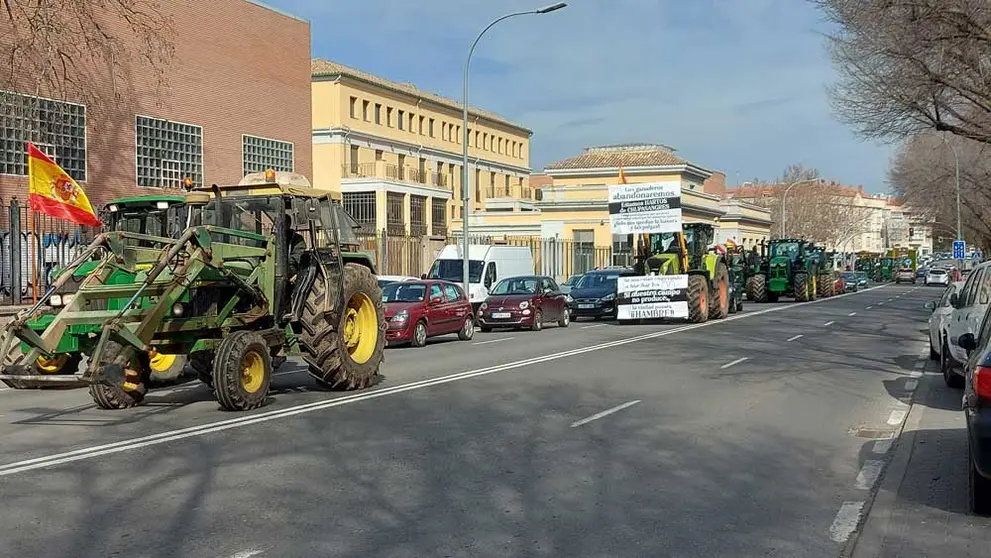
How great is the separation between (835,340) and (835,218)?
291ft

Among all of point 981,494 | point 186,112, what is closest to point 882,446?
point 981,494

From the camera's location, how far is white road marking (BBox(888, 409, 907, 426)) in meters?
11.0

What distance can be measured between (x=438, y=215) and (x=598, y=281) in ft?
113

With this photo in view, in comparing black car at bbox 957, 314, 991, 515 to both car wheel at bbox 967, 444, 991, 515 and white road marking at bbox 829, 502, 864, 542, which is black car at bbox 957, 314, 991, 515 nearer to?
car wheel at bbox 967, 444, 991, 515

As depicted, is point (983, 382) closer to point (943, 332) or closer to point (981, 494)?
point (981, 494)

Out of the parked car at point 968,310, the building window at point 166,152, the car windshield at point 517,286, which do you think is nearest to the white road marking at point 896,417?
the parked car at point 968,310

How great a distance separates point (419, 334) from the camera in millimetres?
21547

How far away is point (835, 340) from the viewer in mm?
22000

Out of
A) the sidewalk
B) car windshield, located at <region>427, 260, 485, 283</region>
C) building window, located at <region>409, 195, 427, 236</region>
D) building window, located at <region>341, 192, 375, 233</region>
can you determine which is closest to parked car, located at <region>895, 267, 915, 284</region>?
building window, located at <region>409, 195, 427, 236</region>

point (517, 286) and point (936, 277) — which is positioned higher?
point (517, 286)

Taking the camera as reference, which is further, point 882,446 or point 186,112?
point 186,112

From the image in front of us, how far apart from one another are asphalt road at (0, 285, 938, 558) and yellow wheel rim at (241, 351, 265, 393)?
473 mm

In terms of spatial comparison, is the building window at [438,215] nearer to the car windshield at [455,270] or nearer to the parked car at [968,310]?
the car windshield at [455,270]

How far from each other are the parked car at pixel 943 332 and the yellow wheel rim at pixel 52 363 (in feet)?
37.3
